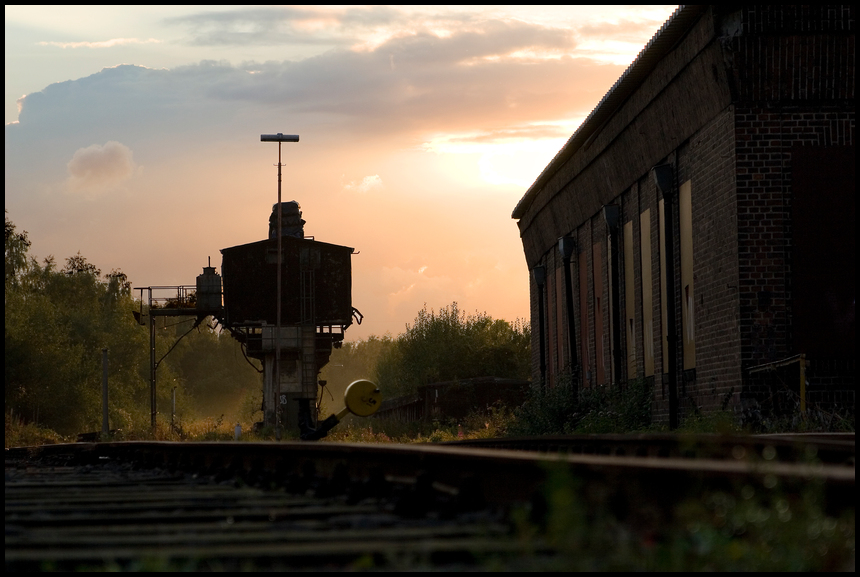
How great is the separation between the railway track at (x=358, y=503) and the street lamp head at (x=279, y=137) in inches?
1229

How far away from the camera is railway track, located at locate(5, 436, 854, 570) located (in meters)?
3.81

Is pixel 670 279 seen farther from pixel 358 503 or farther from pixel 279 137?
pixel 279 137

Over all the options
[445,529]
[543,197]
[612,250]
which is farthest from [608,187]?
[445,529]

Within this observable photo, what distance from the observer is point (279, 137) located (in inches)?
1537

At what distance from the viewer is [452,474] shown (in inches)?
232

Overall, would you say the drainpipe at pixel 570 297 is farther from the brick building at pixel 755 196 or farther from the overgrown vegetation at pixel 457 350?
the overgrown vegetation at pixel 457 350

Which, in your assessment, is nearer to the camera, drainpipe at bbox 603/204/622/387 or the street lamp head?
drainpipe at bbox 603/204/622/387

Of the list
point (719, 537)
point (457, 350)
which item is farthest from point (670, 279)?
point (457, 350)

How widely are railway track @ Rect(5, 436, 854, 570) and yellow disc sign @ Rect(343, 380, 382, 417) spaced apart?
5584 mm

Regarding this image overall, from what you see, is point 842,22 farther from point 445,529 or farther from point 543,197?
point 543,197

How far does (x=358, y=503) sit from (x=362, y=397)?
8.45 meters

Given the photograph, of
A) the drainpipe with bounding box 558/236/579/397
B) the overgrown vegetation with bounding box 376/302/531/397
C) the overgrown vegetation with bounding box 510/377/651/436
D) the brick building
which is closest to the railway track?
the brick building

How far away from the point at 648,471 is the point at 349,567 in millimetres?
1131

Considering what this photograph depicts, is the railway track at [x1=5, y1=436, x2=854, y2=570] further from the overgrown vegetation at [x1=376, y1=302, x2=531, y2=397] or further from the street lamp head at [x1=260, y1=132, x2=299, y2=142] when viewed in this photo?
the overgrown vegetation at [x1=376, y1=302, x2=531, y2=397]
